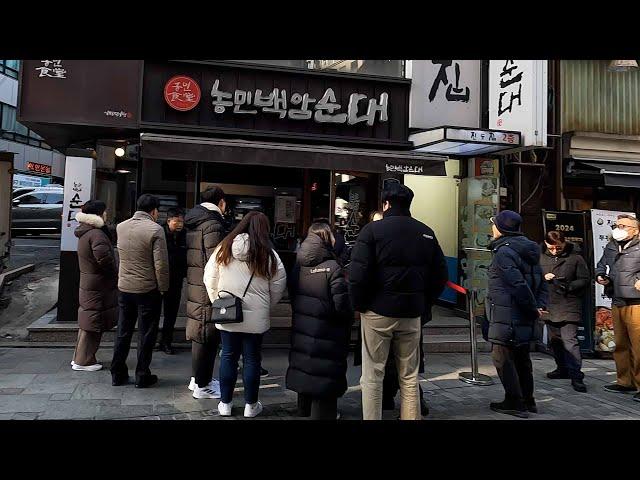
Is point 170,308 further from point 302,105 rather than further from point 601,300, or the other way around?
point 601,300

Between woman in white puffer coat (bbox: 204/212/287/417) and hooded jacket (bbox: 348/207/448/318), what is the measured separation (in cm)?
90

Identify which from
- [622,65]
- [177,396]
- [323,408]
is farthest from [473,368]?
[622,65]

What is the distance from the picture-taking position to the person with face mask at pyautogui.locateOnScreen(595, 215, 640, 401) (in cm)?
575

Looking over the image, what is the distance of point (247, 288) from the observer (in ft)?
14.6

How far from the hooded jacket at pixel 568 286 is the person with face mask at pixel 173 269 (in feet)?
14.8

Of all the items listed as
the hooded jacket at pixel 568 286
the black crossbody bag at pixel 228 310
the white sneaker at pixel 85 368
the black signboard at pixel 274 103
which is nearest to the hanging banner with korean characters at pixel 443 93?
the black signboard at pixel 274 103

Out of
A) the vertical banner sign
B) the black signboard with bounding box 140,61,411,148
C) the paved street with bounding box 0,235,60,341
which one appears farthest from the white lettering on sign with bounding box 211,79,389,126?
the paved street with bounding box 0,235,60,341

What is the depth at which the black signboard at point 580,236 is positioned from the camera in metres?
7.56

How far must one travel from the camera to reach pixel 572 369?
6023 millimetres

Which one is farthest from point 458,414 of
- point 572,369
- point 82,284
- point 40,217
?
point 40,217

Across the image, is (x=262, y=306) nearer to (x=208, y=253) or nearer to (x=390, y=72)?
(x=208, y=253)

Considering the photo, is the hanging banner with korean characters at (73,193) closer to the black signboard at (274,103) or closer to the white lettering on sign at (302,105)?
the black signboard at (274,103)

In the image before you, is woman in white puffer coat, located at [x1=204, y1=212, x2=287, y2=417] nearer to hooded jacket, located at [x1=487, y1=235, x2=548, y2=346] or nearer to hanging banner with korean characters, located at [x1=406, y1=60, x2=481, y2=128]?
hooded jacket, located at [x1=487, y1=235, x2=548, y2=346]
